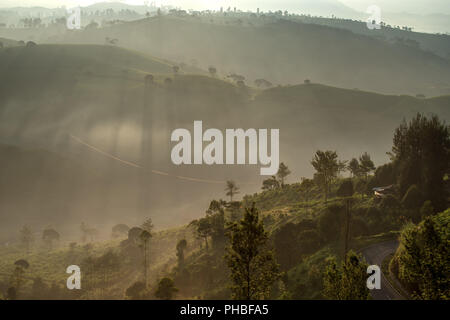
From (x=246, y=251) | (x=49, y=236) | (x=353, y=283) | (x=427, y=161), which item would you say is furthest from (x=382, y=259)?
(x=49, y=236)

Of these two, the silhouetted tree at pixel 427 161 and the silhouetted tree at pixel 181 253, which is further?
the silhouetted tree at pixel 181 253

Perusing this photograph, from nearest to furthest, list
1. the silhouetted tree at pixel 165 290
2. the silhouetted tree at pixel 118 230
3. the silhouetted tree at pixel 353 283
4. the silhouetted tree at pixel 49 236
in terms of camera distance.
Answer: the silhouetted tree at pixel 353 283 → the silhouetted tree at pixel 165 290 → the silhouetted tree at pixel 49 236 → the silhouetted tree at pixel 118 230

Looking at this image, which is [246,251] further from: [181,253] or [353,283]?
[181,253]

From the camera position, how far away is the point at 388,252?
5059 cm

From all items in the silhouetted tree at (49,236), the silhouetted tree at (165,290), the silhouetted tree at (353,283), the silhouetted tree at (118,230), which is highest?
the silhouetted tree at (118,230)

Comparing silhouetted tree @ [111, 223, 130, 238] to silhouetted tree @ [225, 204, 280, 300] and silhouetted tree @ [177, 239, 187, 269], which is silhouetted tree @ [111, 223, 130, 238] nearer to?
silhouetted tree @ [177, 239, 187, 269]

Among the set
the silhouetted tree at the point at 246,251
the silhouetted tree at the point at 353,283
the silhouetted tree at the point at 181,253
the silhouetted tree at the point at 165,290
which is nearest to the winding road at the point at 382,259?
the silhouetted tree at the point at 353,283

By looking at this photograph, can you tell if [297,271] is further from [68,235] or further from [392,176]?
[68,235]

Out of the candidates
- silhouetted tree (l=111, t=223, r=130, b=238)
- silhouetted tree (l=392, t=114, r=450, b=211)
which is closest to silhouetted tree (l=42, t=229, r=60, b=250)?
silhouetted tree (l=111, t=223, r=130, b=238)

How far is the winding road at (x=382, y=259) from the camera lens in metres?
39.8

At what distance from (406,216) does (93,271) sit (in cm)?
6881

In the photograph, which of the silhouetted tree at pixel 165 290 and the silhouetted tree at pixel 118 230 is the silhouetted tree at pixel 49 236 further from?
the silhouetted tree at pixel 165 290

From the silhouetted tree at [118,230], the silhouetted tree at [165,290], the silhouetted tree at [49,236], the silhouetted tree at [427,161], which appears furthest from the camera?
the silhouetted tree at [118,230]
